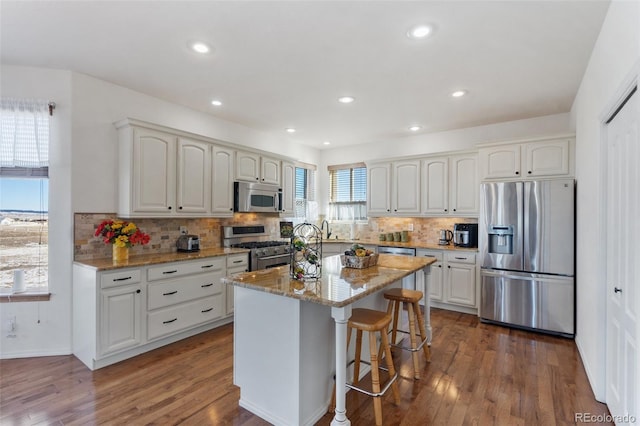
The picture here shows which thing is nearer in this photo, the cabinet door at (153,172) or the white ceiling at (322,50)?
the white ceiling at (322,50)

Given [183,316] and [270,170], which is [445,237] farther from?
[183,316]

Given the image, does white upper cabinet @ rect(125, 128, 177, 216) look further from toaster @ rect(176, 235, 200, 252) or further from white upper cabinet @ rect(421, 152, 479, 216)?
white upper cabinet @ rect(421, 152, 479, 216)

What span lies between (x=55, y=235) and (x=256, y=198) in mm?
2261

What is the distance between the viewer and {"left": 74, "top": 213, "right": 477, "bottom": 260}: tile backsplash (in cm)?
318

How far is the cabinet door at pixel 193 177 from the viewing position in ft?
12.1

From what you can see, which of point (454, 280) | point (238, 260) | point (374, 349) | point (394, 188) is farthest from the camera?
point (394, 188)

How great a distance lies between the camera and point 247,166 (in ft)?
14.7

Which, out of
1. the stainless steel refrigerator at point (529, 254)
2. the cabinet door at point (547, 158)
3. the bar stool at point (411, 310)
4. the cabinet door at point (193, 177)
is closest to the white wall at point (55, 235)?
the cabinet door at point (193, 177)

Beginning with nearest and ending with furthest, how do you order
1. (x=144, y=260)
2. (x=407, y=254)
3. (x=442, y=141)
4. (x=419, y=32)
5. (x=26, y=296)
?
1. (x=419, y=32)
2. (x=26, y=296)
3. (x=144, y=260)
4. (x=407, y=254)
5. (x=442, y=141)

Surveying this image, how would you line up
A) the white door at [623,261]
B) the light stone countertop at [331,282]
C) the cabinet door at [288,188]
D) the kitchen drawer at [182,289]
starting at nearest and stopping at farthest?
1. the white door at [623,261]
2. the light stone countertop at [331,282]
3. the kitchen drawer at [182,289]
4. the cabinet door at [288,188]

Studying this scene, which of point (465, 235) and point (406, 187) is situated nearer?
point (465, 235)

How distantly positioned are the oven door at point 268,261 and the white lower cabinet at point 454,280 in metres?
1.99

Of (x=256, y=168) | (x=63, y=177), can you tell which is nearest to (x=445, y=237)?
(x=256, y=168)

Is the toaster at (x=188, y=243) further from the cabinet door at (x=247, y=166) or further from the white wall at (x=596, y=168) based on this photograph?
the white wall at (x=596, y=168)
